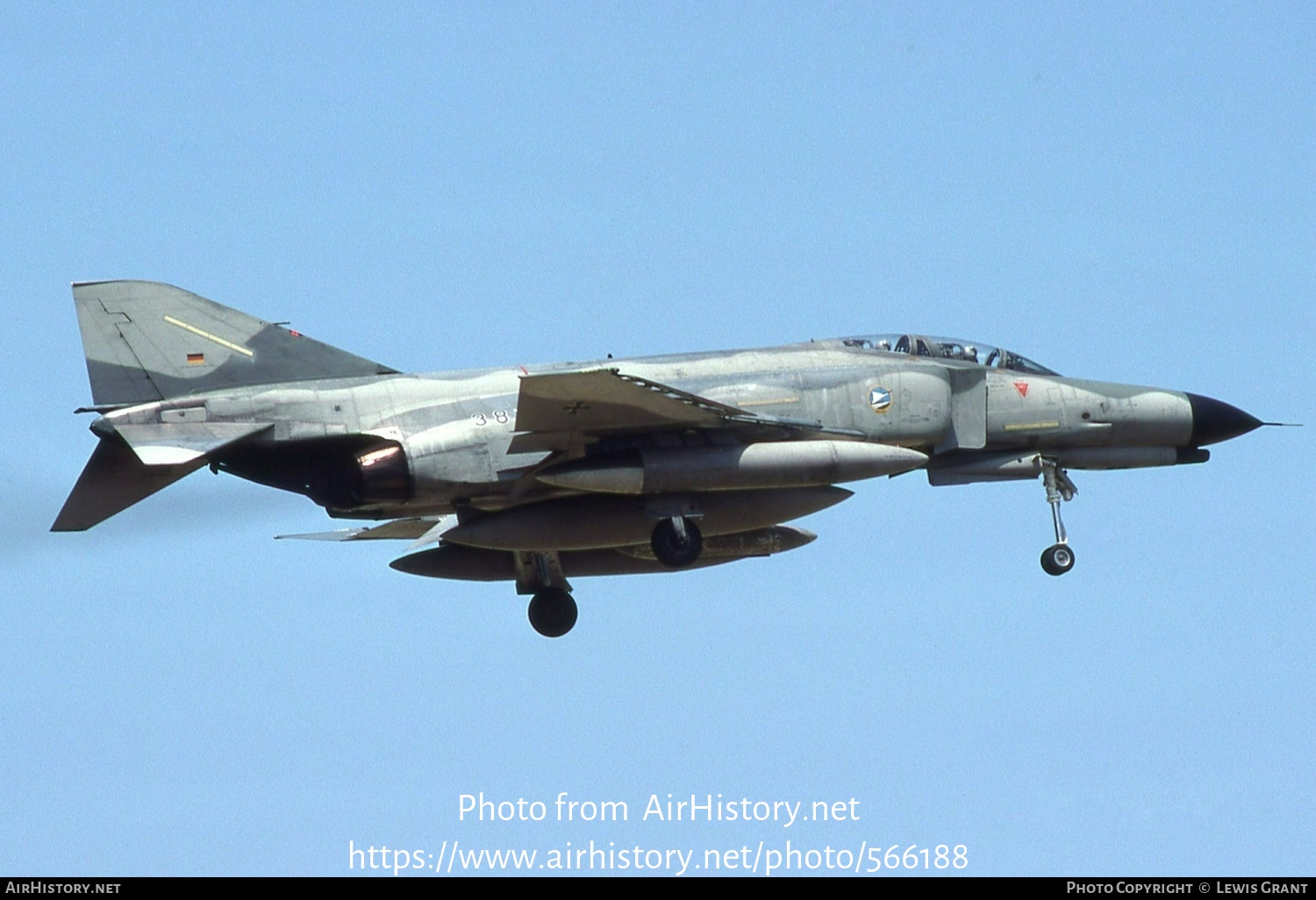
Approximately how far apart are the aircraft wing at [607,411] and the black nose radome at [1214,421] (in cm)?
523

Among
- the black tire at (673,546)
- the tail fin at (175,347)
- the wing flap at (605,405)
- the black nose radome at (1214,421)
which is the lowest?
the black tire at (673,546)

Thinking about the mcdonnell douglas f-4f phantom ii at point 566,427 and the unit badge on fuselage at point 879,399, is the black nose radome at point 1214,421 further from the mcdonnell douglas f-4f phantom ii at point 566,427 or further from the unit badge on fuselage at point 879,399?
the unit badge on fuselage at point 879,399

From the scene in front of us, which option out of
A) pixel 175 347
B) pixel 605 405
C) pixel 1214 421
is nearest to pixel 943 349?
pixel 1214 421

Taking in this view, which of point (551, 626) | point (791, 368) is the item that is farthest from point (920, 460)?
point (551, 626)

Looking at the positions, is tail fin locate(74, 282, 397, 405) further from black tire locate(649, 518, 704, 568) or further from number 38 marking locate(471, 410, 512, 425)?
black tire locate(649, 518, 704, 568)

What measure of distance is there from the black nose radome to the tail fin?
10.3 meters

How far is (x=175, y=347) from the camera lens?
24.4 m

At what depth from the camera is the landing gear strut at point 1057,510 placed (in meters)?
26.3

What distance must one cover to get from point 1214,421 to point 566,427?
8.65m

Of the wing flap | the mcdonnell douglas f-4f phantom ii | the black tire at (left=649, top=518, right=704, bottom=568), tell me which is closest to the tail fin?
the mcdonnell douglas f-4f phantom ii

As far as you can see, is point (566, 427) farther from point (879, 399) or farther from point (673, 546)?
point (879, 399)

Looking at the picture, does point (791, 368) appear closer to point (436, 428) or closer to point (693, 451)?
point (693, 451)

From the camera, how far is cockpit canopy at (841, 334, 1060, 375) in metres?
26.3

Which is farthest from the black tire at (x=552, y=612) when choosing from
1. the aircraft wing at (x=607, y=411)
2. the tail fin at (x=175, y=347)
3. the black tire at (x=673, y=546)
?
the tail fin at (x=175, y=347)
